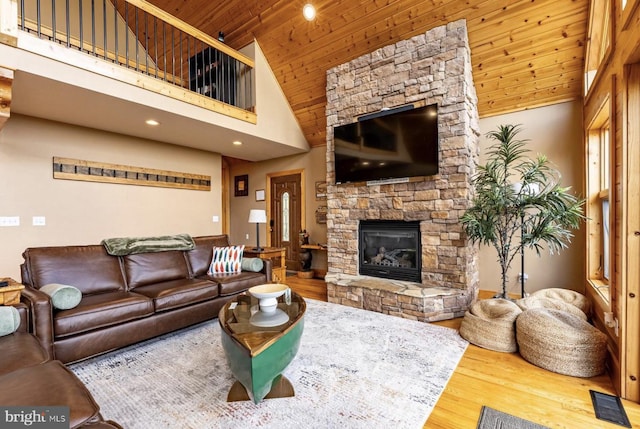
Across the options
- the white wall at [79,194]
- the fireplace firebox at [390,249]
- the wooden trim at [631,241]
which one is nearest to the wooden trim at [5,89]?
the white wall at [79,194]

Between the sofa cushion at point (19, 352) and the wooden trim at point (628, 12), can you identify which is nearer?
the sofa cushion at point (19, 352)

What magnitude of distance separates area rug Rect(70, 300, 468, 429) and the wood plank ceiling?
3047mm

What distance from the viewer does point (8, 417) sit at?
3.23 feet

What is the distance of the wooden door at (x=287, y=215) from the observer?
6.04m

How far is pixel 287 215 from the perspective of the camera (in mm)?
6227

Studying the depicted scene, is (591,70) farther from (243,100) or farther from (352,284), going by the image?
(243,100)

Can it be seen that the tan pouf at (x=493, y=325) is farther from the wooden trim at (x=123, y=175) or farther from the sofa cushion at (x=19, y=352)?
the wooden trim at (x=123, y=175)

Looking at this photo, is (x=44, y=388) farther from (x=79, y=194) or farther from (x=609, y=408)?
(x=79, y=194)

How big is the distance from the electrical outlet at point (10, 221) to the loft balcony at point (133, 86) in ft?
4.09

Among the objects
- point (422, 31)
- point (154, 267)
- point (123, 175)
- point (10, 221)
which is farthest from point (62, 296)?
point (422, 31)

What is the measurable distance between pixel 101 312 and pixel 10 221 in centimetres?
257

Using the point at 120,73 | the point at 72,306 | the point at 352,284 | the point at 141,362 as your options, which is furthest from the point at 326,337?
the point at 120,73

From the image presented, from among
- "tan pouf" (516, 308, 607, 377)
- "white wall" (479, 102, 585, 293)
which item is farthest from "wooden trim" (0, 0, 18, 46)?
"white wall" (479, 102, 585, 293)

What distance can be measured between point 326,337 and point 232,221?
16.5 feet
